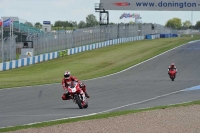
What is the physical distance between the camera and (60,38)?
164ft

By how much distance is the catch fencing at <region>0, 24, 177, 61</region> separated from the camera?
4588 cm

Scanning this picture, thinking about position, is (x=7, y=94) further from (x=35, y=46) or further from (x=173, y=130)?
(x=35, y=46)

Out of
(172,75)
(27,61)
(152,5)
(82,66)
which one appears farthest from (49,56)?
(152,5)

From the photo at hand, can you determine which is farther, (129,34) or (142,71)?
(129,34)

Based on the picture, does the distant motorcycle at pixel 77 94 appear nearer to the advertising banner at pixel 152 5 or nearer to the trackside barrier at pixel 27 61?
the trackside barrier at pixel 27 61

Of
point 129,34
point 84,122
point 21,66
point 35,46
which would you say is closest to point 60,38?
point 35,46

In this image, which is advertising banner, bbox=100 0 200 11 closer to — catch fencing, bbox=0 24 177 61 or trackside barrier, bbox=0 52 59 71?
catch fencing, bbox=0 24 177 61

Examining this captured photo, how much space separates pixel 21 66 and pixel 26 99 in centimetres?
2168

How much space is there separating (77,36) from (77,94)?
3815 cm

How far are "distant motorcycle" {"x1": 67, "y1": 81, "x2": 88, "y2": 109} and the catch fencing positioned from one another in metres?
21.5

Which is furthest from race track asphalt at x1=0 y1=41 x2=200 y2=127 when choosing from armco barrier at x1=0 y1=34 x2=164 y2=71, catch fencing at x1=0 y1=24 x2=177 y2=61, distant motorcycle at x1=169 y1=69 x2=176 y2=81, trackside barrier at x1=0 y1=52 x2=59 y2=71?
catch fencing at x1=0 y1=24 x2=177 y2=61

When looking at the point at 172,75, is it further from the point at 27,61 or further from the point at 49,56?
the point at 49,56

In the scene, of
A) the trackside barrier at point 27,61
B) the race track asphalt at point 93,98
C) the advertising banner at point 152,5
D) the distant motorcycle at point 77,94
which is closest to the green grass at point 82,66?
the trackside barrier at point 27,61

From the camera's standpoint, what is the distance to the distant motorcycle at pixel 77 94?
667 inches
